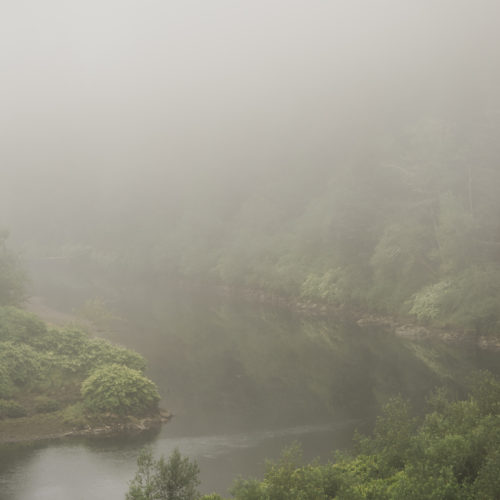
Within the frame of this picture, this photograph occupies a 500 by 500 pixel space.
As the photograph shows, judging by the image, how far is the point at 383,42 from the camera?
12156cm

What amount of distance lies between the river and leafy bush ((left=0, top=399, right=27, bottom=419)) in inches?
119

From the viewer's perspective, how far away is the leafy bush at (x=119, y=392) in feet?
100

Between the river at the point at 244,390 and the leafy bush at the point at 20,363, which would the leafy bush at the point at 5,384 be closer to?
the leafy bush at the point at 20,363

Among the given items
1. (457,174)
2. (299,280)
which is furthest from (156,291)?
(457,174)

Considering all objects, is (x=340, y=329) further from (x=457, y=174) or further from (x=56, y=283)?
(x=56, y=283)

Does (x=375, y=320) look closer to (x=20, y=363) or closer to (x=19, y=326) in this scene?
(x=19, y=326)

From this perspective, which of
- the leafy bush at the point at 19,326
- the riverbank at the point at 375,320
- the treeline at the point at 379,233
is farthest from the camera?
the treeline at the point at 379,233

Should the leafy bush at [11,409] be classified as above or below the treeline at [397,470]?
above

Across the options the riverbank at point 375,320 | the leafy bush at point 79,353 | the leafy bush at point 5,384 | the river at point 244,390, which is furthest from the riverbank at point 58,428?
the riverbank at point 375,320

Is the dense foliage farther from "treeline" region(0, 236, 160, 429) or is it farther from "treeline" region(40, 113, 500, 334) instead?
"treeline" region(40, 113, 500, 334)

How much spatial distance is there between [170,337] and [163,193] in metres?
92.8

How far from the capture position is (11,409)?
29.8 m

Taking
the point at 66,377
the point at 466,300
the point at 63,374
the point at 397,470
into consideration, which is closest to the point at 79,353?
the point at 63,374

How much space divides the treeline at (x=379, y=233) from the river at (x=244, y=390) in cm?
554
